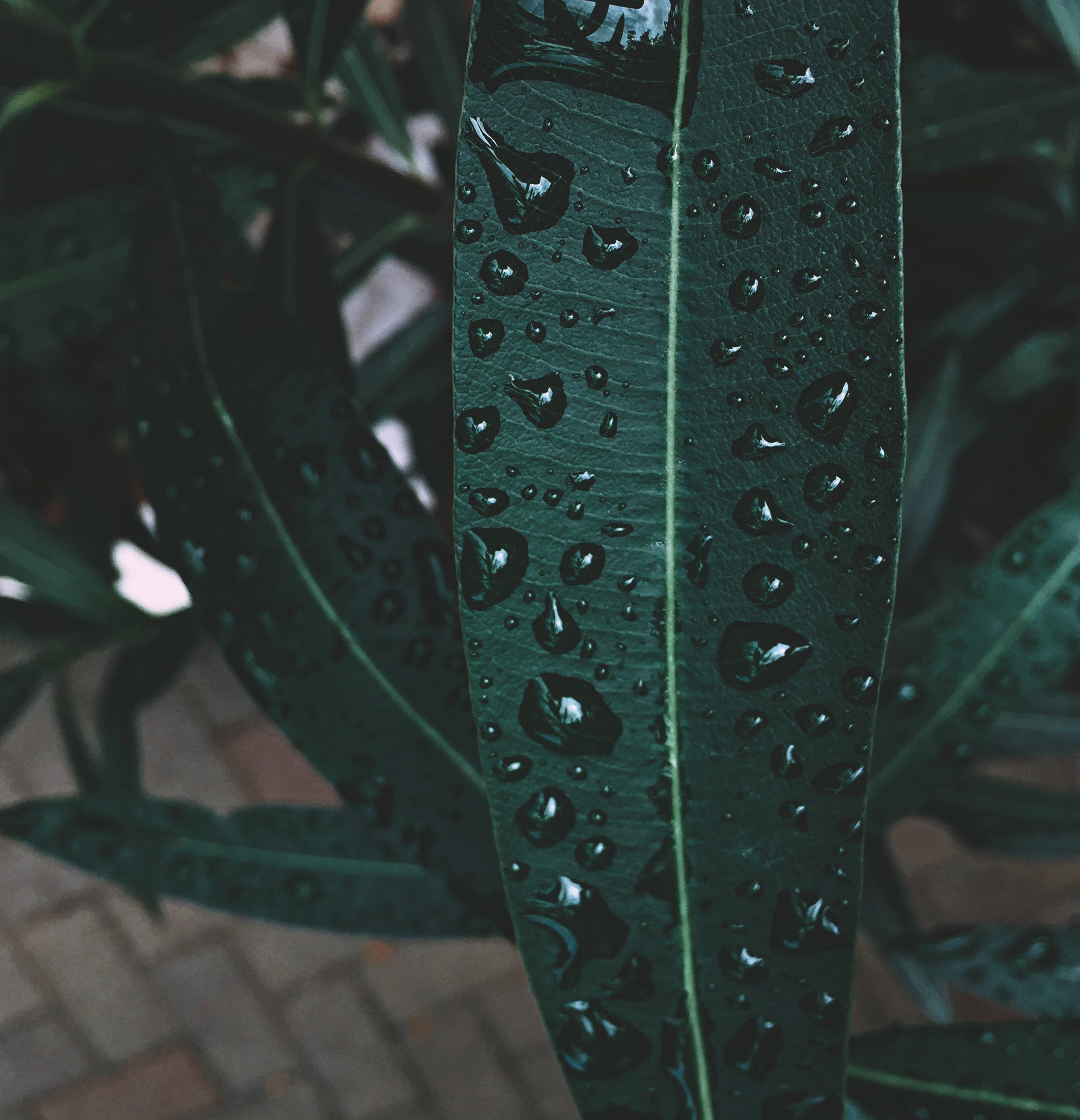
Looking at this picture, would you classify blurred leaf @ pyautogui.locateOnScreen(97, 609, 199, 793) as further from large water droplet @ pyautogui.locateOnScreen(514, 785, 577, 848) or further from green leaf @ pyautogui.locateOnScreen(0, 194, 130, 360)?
large water droplet @ pyautogui.locateOnScreen(514, 785, 577, 848)

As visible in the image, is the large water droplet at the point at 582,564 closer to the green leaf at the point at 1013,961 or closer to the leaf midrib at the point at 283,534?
the leaf midrib at the point at 283,534

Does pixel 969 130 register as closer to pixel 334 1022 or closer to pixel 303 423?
pixel 303 423

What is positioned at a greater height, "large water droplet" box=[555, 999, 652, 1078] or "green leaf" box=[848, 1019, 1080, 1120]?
"large water droplet" box=[555, 999, 652, 1078]

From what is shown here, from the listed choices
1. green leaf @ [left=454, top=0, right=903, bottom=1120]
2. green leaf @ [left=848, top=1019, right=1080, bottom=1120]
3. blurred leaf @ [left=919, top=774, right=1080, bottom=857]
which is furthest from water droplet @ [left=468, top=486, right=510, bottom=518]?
blurred leaf @ [left=919, top=774, right=1080, bottom=857]

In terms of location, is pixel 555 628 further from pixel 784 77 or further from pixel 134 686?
pixel 134 686

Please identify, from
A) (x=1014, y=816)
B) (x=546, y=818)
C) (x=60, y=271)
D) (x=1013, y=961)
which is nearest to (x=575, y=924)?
(x=546, y=818)
